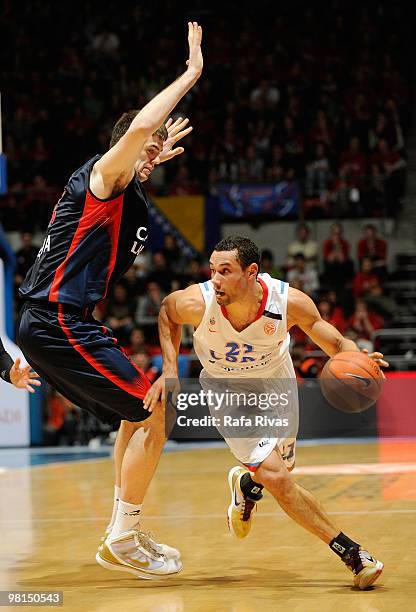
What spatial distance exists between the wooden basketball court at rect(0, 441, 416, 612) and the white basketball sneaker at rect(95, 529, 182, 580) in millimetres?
70

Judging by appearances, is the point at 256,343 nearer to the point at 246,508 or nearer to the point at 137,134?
the point at 246,508

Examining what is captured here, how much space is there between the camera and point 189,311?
5.45 metres

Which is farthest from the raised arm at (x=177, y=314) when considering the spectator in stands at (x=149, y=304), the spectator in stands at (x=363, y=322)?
the spectator in stands at (x=149, y=304)

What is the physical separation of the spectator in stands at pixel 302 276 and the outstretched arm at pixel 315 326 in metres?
9.95

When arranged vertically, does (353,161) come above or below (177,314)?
above

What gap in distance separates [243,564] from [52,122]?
582 inches

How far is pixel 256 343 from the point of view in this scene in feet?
17.9

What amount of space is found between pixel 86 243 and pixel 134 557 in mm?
1651

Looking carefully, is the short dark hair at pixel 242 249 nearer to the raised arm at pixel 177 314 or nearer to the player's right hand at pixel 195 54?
the raised arm at pixel 177 314

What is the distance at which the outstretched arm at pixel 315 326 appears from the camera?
17.3ft

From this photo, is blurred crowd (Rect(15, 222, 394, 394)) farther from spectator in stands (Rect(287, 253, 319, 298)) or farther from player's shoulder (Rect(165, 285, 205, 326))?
player's shoulder (Rect(165, 285, 205, 326))

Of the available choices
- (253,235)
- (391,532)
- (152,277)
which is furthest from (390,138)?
(391,532)


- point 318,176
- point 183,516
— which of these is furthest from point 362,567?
point 318,176

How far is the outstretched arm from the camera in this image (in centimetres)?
526
